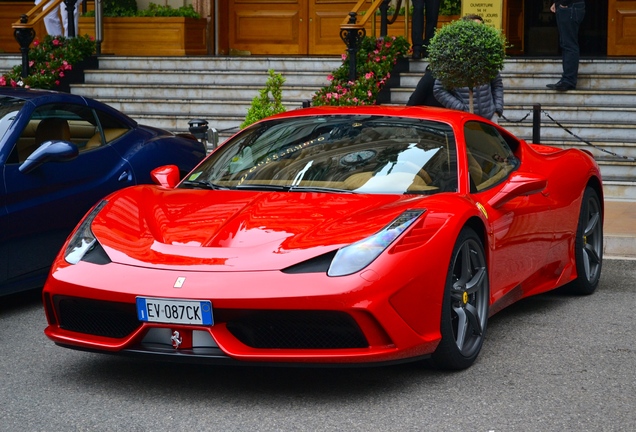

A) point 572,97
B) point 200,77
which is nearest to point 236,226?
point 572,97

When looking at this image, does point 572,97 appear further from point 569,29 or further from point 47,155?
point 47,155

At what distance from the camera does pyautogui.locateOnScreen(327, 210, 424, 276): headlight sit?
500cm

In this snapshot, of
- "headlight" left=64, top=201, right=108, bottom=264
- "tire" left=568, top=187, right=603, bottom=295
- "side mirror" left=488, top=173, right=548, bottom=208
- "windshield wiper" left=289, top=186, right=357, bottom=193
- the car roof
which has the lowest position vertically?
"tire" left=568, top=187, right=603, bottom=295

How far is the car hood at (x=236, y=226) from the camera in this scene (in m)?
5.12

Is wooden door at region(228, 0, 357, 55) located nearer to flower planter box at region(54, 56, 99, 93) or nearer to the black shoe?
flower planter box at region(54, 56, 99, 93)

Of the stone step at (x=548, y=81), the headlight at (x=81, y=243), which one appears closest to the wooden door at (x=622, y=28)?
the stone step at (x=548, y=81)

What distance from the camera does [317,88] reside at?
15602 mm

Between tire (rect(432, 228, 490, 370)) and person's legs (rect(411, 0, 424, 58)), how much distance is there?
31.6 ft

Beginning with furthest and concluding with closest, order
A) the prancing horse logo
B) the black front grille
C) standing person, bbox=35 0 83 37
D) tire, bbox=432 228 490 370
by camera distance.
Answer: standing person, bbox=35 0 83 37, tire, bbox=432 228 490 370, the black front grille, the prancing horse logo

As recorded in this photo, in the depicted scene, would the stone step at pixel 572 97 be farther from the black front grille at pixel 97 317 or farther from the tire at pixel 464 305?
the black front grille at pixel 97 317

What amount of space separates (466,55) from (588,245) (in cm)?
281

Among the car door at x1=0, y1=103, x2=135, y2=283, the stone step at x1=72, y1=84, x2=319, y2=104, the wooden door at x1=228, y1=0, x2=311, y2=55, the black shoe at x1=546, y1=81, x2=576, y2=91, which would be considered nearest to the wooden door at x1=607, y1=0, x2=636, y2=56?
the black shoe at x1=546, y1=81, x2=576, y2=91

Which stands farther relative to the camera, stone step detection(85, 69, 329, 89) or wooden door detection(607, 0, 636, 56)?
wooden door detection(607, 0, 636, 56)

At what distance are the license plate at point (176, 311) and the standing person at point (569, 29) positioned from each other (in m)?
10.1
